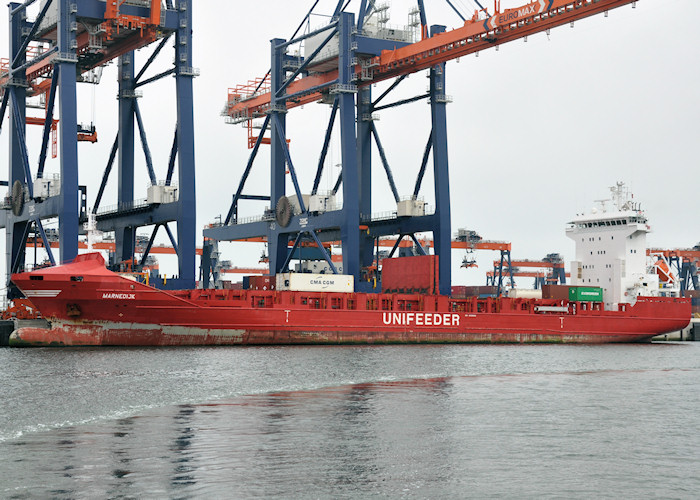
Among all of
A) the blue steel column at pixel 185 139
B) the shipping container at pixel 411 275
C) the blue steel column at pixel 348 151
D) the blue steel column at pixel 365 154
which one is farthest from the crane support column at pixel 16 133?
the shipping container at pixel 411 275

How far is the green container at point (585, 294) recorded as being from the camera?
4634 centimetres

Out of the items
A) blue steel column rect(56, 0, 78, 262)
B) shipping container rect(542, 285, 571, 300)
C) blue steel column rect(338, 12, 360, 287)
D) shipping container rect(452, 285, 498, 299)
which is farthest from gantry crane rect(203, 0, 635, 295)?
shipping container rect(452, 285, 498, 299)

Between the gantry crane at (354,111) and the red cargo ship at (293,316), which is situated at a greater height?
the gantry crane at (354,111)

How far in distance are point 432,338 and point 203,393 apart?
2146 cm

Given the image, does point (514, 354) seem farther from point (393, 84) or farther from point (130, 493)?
point (130, 493)

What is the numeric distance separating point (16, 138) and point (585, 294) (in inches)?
1169

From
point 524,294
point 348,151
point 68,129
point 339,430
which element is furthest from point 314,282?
point 339,430

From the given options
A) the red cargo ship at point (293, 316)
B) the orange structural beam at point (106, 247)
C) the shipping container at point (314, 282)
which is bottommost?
the red cargo ship at point (293, 316)

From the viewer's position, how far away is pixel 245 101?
5544 centimetres

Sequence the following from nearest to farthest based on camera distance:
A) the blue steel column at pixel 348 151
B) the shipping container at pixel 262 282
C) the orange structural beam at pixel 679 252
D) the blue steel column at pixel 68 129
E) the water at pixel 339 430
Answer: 1. the water at pixel 339 430
2. the blue steel column at pixel 68 129
3. the blue steel column at pixel 348 151
4. the shipping container at pixel 262 282
5. the orange structural beam at pixel 679 252

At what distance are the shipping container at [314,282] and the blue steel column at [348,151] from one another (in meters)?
1.79

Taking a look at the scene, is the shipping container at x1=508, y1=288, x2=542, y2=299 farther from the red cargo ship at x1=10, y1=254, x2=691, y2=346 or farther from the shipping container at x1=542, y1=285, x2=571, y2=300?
the red cargo ship at x1=10, y1=254, x2=691, y2=346

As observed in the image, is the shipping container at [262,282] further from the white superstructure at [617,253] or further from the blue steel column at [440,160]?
the white superstructure at [617,253]

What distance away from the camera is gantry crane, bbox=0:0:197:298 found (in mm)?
40344
